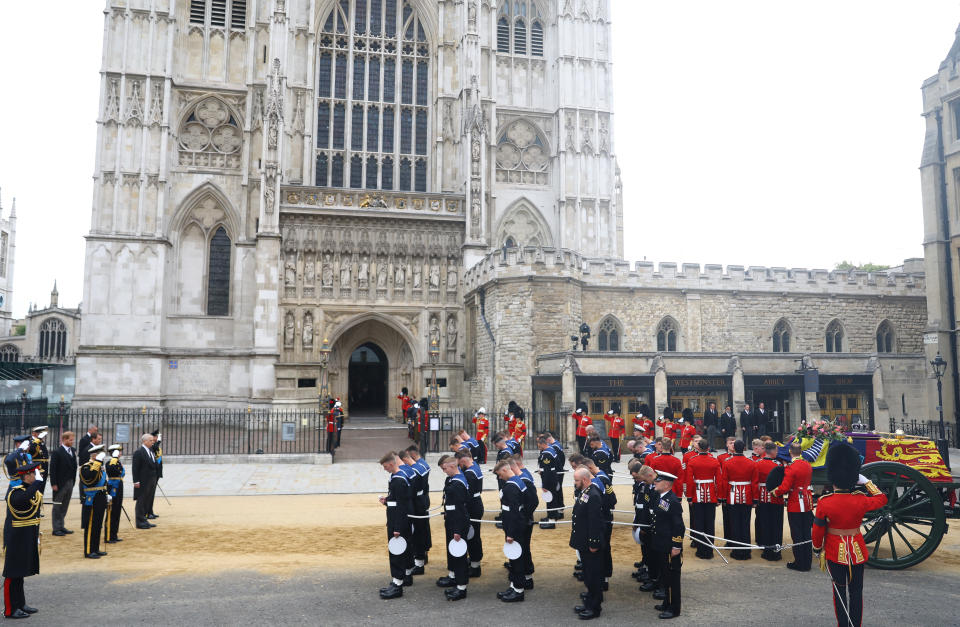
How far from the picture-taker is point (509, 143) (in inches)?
1268

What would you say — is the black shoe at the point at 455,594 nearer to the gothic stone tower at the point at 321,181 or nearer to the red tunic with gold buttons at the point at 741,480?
the red tunic with gold buttons at the point at 741,480

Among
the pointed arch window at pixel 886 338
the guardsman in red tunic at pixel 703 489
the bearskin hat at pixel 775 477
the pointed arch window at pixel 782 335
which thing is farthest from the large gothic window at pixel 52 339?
the bearskin hat at pixel 775 477

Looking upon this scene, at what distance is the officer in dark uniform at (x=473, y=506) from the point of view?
8.21 metres

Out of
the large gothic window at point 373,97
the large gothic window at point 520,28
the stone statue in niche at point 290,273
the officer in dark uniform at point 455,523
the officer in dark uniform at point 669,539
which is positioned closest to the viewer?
the officer in dark uniform at point 669,539

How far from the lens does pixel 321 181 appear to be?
3108 centimetres

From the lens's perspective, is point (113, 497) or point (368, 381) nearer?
point (113, 497)

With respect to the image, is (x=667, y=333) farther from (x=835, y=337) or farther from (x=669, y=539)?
(x=669, y=539)

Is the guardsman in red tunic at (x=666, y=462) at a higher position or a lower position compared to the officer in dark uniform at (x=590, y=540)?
higher

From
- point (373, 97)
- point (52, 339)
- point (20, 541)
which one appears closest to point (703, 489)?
point (20, 541)

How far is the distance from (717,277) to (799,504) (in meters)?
18.4

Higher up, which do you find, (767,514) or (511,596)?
(767,514)

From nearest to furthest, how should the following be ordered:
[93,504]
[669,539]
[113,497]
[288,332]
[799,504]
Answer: [669,539]
[799,504]
[93,504]
[113,497]
[288,332]

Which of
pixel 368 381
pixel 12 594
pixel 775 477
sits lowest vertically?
pixel 12 594

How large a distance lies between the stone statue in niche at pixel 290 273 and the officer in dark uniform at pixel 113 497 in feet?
60.7
